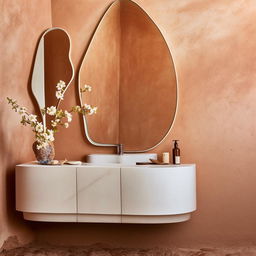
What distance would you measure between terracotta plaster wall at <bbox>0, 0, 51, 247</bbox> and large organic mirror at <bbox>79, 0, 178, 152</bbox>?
49 centimetres

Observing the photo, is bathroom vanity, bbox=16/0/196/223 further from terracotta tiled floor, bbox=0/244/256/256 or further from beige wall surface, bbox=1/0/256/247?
terracotta tiled floor, bbox=0/244/256/256

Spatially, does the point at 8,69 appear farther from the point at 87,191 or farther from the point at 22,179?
the point at 87,191

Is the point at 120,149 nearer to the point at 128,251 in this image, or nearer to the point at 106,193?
the point at 106,193

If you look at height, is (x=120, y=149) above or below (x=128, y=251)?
above

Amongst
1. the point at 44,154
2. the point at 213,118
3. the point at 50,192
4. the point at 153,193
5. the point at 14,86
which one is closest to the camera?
the point at 153,193

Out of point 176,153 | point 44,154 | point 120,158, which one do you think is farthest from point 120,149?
point 44,154

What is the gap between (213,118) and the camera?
3596 millimetres

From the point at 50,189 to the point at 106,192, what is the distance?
384 mm

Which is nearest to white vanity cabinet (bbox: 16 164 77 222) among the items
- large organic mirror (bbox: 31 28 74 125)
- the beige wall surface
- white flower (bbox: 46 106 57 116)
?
the beige wall surface

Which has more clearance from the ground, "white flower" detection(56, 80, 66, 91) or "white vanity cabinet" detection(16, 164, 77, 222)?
"white flower" detection(56, 80, 66, 91)

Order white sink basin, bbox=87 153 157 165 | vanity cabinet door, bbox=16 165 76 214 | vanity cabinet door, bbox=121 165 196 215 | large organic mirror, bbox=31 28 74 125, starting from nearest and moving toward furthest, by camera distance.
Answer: vanity cabinet door, bbox=121 165 196 215 → vanity cabinet door, bbox=16 165 76 214 → white sink basin, bbox=87 153 157 165 → large organic mirror, bbox=31 28 74 125

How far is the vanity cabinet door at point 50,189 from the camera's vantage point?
3252 millimetres

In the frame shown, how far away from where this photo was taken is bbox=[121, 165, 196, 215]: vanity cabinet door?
3146mm

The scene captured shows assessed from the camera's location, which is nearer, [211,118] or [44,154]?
[44,154]
